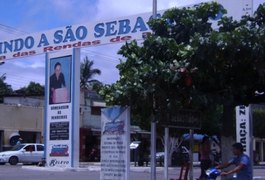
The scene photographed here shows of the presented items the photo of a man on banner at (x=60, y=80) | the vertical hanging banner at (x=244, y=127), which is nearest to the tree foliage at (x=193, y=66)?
the vertical hanging banner at (x=244, y=127)

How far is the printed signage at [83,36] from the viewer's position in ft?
85.8

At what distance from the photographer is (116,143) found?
1191 cm

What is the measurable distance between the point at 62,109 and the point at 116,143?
1960 cm

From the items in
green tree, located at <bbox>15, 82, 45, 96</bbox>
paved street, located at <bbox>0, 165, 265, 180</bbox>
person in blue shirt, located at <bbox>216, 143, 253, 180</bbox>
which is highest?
green tree, located at <bbox>15, 82, 45, 96</bbox>

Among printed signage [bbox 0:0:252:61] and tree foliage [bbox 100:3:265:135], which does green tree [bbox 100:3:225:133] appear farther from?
printed signage [bbox 0:0:252:61]

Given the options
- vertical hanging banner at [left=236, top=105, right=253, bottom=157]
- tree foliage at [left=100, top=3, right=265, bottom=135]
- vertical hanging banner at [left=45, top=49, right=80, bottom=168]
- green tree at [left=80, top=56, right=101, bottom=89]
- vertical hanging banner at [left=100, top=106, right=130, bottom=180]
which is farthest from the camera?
green tree at [left=80, top=56, right=101, bottom=89]

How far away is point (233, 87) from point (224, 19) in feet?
4.42

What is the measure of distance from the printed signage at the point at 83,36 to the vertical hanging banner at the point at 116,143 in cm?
1163

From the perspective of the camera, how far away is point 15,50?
106 feet

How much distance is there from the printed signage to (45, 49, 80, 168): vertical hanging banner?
0.79 meters

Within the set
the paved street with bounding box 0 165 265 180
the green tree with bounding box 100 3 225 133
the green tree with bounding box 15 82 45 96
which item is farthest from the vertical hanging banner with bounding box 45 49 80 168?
the green tree with bounding box 15 82 45 96

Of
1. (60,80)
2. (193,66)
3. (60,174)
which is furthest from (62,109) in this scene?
(193,66)

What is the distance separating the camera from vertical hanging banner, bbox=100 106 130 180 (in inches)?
460

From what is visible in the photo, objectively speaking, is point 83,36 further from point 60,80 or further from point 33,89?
point 33,89
